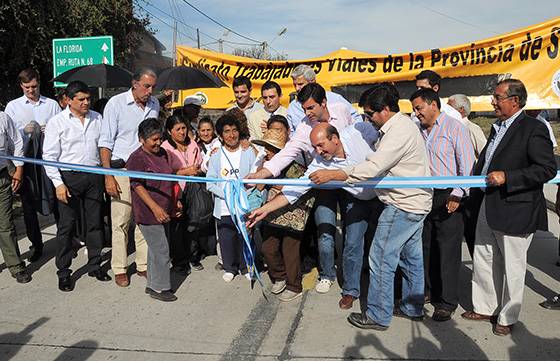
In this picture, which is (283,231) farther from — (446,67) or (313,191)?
(446,67)

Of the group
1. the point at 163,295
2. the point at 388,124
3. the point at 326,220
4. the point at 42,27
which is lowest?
the point at 163,295

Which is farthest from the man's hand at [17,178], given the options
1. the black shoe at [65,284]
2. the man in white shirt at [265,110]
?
the man in white shirt at [265,110]

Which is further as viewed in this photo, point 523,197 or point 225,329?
point 225,329

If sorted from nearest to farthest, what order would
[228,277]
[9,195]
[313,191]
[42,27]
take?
1. [313,191]
2. [9,195]
3. [228,277]
4. [42,27]

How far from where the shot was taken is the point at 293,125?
5020 mm

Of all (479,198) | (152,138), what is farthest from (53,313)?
(479,198)

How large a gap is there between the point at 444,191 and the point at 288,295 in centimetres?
161

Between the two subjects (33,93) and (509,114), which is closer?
(509,114)

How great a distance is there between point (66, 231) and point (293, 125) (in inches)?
96.0

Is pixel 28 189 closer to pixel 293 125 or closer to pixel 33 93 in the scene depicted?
pixel 33 93

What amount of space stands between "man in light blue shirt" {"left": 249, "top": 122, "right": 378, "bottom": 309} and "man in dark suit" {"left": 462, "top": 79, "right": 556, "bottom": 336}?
0.90 metres

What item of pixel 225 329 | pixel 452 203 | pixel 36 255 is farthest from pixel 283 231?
pixel 36 255

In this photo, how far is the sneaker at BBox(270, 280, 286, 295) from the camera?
4.38 m

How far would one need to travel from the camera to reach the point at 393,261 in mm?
3520
